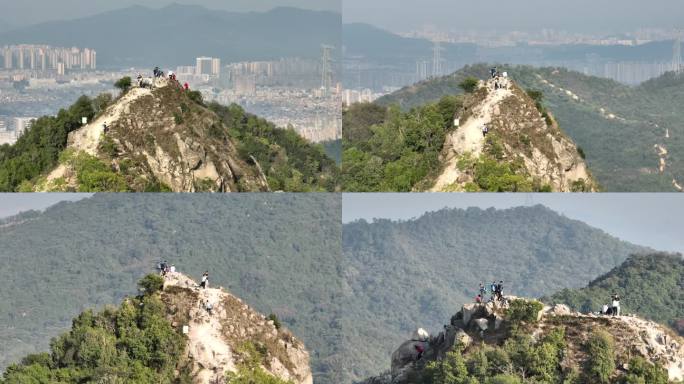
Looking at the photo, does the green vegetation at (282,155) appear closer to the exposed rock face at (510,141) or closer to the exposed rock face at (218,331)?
the exposed rock face at (510,141)

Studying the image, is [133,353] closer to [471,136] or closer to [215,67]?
[471,136]

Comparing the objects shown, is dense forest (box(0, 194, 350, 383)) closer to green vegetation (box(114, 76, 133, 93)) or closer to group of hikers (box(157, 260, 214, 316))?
green vegetation (box(114, 76, 133, 93))

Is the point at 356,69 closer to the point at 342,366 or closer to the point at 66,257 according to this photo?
the point at 66,257

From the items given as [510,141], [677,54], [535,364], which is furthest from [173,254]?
[677,54]

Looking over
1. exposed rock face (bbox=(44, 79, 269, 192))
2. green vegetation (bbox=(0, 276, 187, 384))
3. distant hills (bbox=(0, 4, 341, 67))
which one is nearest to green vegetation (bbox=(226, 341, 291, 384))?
green vegetation (bbox=(0, 276, 187, 384))

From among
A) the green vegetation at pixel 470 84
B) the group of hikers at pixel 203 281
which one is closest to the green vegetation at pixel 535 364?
the group of hikers at pixel 203 281

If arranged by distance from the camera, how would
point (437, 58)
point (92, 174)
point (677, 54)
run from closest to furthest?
point (92, 174), point (437, 58), point (677, 54)

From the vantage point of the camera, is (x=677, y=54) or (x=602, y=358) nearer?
(x=602, y=358)
